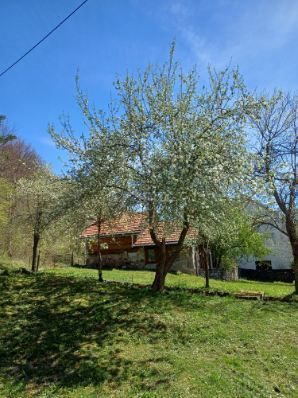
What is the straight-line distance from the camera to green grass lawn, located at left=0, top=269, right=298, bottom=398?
6555 millimetres

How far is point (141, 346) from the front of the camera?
27.3 feet

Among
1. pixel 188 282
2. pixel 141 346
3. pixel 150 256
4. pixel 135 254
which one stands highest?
pixel 135 254

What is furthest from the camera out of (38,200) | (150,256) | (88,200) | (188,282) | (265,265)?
(265,265)

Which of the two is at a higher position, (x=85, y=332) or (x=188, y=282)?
(x=188, y=282)

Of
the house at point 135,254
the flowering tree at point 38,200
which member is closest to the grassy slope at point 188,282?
the flowering tree at point 38,200

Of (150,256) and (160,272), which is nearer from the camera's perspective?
(160,272)

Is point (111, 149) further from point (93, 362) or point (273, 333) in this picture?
point (273, 333)

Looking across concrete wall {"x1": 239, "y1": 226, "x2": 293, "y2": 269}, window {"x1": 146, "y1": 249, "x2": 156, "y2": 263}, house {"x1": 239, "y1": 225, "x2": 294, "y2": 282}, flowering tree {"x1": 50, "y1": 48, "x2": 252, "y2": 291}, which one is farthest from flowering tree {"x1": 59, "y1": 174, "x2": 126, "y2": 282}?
concrete wall {"x1": 239, "y1": 226, "x2": 293, "y2": 269}

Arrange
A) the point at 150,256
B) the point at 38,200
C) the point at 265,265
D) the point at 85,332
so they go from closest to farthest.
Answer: the point at 85,332 → the point at 38,200 → the point at 150,256 → the point at 265,265

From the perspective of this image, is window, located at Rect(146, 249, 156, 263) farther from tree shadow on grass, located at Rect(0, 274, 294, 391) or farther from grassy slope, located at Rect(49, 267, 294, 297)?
tree shadow on grass, located at Rect(0, 274, 294, 391)

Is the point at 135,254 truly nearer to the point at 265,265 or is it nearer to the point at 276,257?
the point at 265,265

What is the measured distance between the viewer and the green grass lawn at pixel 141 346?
6.55m

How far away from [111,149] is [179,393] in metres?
6.64

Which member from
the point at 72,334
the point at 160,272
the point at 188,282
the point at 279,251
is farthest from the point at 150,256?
the point at 72,334
